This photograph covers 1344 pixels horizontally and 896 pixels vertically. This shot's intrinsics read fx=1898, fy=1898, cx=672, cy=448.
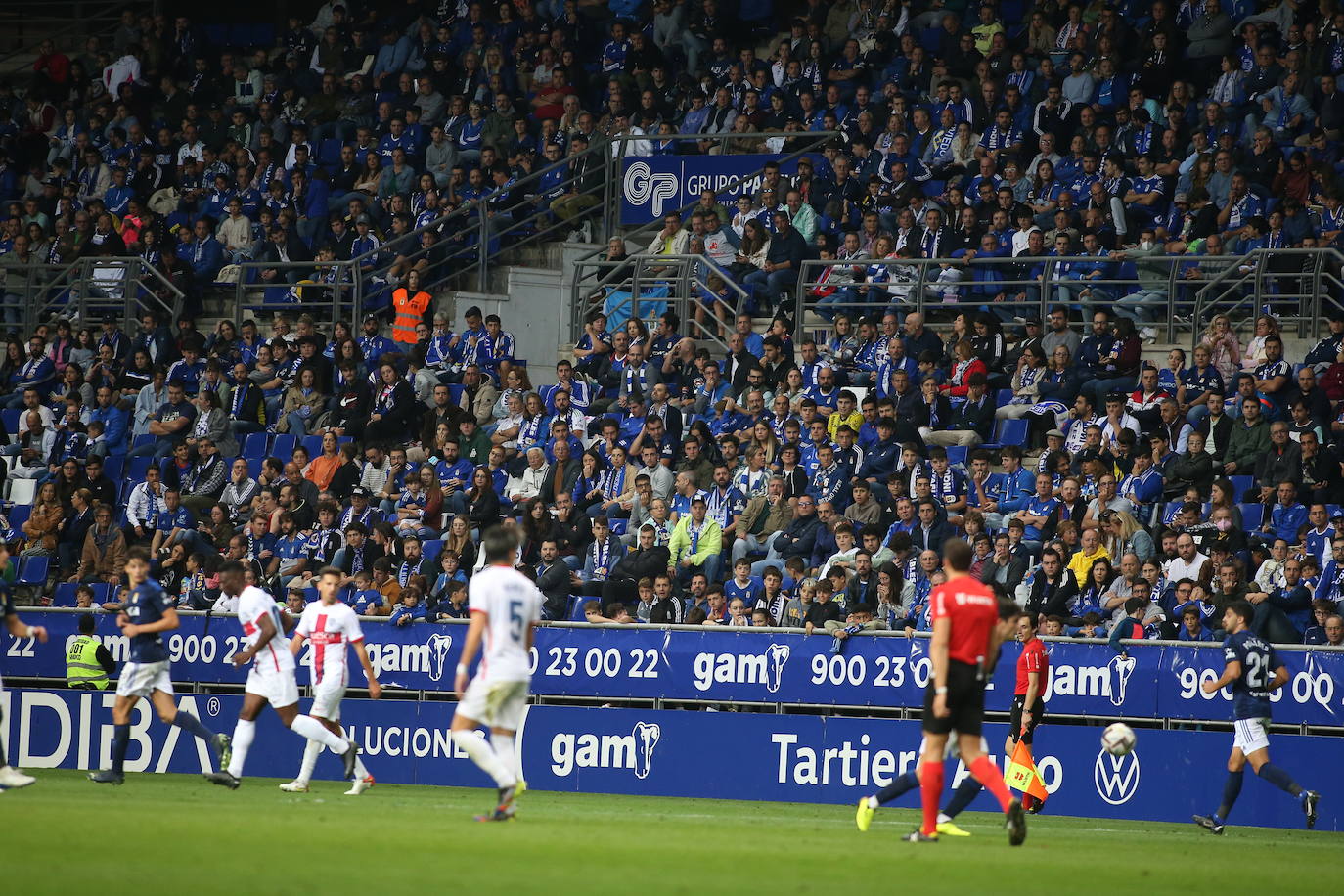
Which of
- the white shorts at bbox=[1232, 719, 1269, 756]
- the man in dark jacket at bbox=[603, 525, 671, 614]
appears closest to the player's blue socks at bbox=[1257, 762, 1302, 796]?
the white shorts at bbox=[1232, 719, 1269, 756]

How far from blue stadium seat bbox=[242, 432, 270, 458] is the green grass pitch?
10.5 metres

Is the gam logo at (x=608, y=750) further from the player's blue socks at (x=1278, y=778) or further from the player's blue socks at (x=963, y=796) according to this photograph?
the player's blue socks at (x=1278, y=778)

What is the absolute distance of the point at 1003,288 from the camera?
79.7 feet

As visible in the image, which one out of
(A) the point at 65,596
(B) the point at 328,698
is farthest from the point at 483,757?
(A) the point at 65,596

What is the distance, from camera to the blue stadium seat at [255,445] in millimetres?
25828

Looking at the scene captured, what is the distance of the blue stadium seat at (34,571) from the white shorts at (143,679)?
28.7 feet

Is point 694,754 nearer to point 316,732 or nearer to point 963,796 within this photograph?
point 316,732

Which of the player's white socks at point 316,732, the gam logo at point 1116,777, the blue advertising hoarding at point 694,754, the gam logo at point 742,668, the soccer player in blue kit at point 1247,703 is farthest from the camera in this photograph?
the gam logo at point 742,668

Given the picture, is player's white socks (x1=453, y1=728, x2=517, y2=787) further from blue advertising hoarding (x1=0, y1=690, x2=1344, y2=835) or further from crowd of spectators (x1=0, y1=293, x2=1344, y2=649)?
crowd of spectators (x1=0, y1=293, x2=1344, y2=649)

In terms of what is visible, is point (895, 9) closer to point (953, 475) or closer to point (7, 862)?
point (953, 475)

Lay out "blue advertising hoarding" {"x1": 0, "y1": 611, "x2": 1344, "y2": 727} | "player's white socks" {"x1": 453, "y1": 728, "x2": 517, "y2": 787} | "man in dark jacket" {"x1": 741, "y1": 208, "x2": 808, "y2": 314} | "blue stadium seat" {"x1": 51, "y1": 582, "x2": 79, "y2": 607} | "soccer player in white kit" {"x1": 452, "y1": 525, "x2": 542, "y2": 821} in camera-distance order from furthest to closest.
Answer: "man in dark jacket" {"x1": 741, "y1": 208, "x2": 808, "y2": 314} → "blue stadium seat" {"x1": 51, "y1": 582, "x2": 79, "y2": 607} → "blue advertising hoarding" {"x1": 0, "y1": 611, "x2": 1344, "y2": 727} → "soccer player in white kit" {"x1": 452, "y1": 525, "x2": 542, "y2": 821} → "player's white socks" {"x1": 453, "y1": 728, "x2": 517, "y2": 787}

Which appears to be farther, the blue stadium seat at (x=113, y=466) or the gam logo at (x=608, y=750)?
the blue stadium seat at (x=113, y=466)

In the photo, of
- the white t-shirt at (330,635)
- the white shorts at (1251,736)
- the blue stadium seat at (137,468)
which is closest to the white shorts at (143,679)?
the white t-shirt at (330,635)

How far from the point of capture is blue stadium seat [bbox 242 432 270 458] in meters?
25.8
